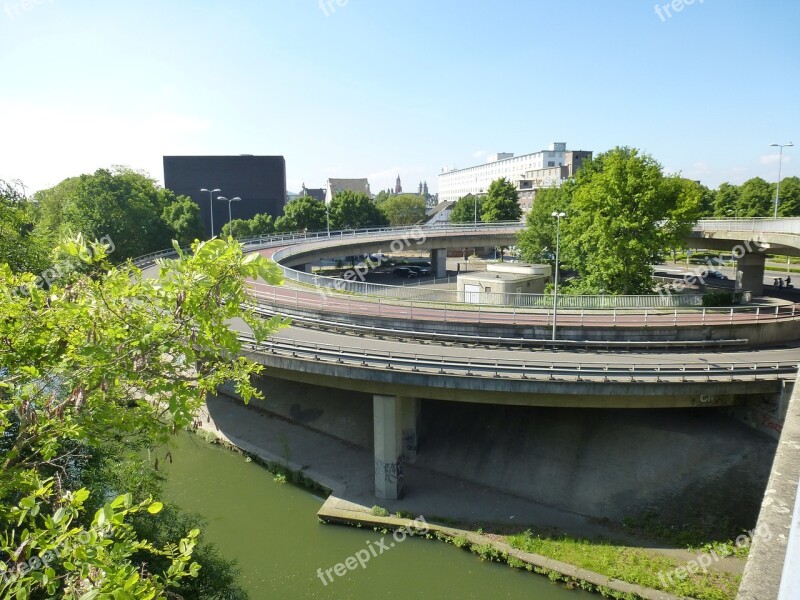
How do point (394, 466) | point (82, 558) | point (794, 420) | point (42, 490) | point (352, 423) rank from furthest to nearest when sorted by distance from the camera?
1. point (352, 423)
2. point (394, 466)
3. point (794, 420)
4. point (42, 490)
5. point (82, 558)

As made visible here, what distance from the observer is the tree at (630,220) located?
113 feet

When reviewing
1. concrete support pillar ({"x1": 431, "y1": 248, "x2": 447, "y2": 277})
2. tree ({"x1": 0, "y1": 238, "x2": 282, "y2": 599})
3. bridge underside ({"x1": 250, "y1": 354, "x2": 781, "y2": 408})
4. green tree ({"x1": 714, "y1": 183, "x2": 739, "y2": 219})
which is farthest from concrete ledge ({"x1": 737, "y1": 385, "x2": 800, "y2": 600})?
green tree ({"x1": 714, "y1": 183, "x2": 739, "y2": 219})

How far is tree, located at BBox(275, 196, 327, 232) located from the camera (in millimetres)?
75188

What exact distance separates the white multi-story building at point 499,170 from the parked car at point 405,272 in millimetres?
54983

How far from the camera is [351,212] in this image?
80750mm

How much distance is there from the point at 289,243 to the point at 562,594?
165 ft

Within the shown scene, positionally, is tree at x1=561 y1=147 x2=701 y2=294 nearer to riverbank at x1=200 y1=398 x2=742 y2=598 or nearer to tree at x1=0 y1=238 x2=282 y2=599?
riverbank at x1=200 y1=398 x2=742 y2=598

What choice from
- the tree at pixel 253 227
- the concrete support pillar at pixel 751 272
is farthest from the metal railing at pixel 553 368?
the tree at pixel 253 227

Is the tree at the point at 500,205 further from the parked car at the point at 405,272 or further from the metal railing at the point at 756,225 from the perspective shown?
the metal railing at the point at 756,225

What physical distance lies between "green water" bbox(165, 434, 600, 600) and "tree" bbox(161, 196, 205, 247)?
43954 mm

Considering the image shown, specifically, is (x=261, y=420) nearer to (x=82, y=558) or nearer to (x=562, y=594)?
(x=562, y=594)

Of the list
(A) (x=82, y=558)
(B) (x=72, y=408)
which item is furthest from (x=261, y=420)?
(A) (x=82, y=558)

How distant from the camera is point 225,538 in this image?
2023cm
